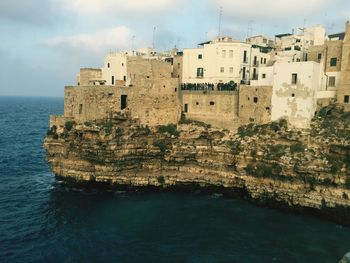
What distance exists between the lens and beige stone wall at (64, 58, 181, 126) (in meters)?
42.5

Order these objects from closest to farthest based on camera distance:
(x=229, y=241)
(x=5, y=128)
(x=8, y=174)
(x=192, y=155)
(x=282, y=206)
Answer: (x=229, y=241) < (x=282, y=206) < (x=192, y=155) < (x=8, y=174) < (x=5, y=128)

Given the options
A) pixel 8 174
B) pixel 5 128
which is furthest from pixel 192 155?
pixel 5 128

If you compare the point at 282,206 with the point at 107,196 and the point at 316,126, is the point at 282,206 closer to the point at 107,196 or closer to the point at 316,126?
the point at 316,126

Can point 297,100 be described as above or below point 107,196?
above

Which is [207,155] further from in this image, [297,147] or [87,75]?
[87,75]

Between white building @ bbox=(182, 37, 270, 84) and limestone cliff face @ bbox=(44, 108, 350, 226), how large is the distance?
9307mm

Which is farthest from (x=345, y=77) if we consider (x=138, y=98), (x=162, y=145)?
(x=138, y=98)

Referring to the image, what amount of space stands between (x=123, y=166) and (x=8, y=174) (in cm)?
1744

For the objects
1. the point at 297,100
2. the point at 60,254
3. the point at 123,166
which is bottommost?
the point at 60,254

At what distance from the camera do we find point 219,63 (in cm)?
4978

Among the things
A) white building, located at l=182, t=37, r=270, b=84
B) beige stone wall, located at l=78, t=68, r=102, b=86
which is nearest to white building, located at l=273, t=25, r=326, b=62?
white building, located at l=182, t=37, r=270, b=84

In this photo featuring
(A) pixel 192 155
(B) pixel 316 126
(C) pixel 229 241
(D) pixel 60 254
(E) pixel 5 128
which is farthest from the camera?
(E) pixel 5 128

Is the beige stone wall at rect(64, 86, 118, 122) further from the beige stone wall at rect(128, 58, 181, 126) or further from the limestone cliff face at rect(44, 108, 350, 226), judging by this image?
the beige stone wall at rect(128, 58, 181, 126)

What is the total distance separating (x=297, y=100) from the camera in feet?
132
